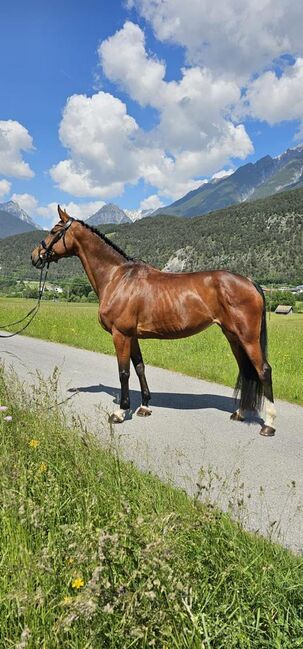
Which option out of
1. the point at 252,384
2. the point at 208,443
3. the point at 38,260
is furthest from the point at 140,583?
the point at 38,260

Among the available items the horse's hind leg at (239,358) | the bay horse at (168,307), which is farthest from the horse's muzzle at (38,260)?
the horse's hind leg at (239,358)

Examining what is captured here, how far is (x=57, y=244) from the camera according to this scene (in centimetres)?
691

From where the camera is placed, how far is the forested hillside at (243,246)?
146 meters

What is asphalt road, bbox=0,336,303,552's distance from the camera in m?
3.50

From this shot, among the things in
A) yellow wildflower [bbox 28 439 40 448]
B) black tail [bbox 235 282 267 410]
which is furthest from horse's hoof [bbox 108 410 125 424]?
yellow wildflower [bbox 28 439 40 448]

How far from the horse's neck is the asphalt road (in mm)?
1767

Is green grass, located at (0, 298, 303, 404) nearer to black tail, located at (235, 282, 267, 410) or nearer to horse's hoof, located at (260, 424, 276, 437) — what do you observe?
black tail, located at (235, 282, 267, 410)

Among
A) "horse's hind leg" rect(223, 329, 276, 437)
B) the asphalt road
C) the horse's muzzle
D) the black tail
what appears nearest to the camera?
the asphalt road

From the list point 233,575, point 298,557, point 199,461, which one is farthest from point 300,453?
point 233,575

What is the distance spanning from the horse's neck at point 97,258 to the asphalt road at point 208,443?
1.77m

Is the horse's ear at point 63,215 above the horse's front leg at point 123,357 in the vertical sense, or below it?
above

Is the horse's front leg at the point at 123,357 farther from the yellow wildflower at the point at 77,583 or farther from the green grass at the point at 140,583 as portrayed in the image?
the yellow wildflower at the point at 77,583

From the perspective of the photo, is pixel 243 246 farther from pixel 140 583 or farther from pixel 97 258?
pixel 140 583

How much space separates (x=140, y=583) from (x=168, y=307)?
4.39m
